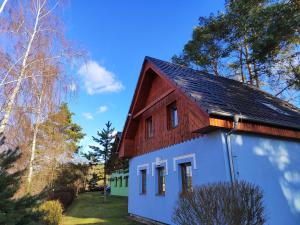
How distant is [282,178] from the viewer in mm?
8516

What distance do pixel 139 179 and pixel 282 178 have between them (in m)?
7.48

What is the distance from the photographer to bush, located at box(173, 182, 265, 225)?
5.18 meters

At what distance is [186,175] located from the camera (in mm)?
9914

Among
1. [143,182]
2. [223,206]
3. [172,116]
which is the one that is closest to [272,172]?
[223,206]

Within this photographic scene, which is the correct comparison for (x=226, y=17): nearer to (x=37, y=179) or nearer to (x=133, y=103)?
(x=133, y=103)

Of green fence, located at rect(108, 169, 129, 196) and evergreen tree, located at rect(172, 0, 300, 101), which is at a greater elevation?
evergreen tree, located at rect(172, 0, 300, 101)

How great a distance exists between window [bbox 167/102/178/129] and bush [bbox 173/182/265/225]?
18.5 ft

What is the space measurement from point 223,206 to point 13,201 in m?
4.41

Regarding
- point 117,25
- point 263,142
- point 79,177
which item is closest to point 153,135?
point 263,142

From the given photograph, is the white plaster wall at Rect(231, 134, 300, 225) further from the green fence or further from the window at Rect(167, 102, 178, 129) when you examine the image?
the green fence

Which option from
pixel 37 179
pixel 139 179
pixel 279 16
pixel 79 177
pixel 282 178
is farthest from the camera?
pixel 79 177

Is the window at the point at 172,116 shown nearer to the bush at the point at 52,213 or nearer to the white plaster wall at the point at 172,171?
the white plaster wall at the point at 172,171

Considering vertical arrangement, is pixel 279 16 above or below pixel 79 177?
above

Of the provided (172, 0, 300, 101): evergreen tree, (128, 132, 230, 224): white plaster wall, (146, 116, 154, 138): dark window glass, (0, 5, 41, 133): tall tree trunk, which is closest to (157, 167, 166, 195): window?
(128, 132, 230, 224): white plaster wall
